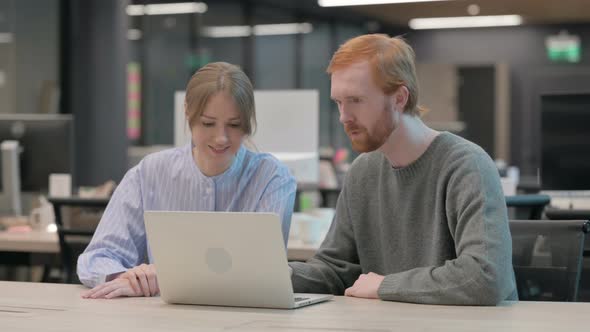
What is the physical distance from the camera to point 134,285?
2.57 m

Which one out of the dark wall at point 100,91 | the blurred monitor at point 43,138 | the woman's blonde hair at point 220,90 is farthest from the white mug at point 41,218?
the dark wall at point 100,91

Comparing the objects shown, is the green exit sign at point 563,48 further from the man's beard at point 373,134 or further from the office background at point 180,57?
the man's beard at point 373,134

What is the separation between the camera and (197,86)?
275 centimetres

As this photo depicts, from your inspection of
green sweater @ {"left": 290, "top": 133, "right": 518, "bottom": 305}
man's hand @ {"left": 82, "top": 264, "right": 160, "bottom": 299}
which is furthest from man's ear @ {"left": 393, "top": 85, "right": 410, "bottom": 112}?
man's hand @ {"left": 82, "top": 264, "right": 160, "bottom": 299}

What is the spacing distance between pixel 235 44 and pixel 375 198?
38.1 feet

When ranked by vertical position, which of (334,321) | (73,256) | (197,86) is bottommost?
(73,256)

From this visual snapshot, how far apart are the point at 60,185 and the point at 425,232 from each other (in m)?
3.26

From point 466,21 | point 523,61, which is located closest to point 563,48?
point 523,61

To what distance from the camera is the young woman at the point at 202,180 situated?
2.74m

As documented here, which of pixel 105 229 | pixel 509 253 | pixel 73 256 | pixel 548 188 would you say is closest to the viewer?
pixel 509 253

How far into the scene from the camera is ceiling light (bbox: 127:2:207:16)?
12.5 meters

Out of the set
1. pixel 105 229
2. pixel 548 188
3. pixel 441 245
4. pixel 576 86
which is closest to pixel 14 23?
pixel 548 188

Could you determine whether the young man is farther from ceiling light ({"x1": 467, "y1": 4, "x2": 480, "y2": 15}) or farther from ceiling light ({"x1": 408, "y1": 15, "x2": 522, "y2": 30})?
ceiling light ({"x1": 408, "y1": 15, "x2": 522, "y2": 30})

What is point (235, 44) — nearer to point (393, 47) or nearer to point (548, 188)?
point (548, 188)
